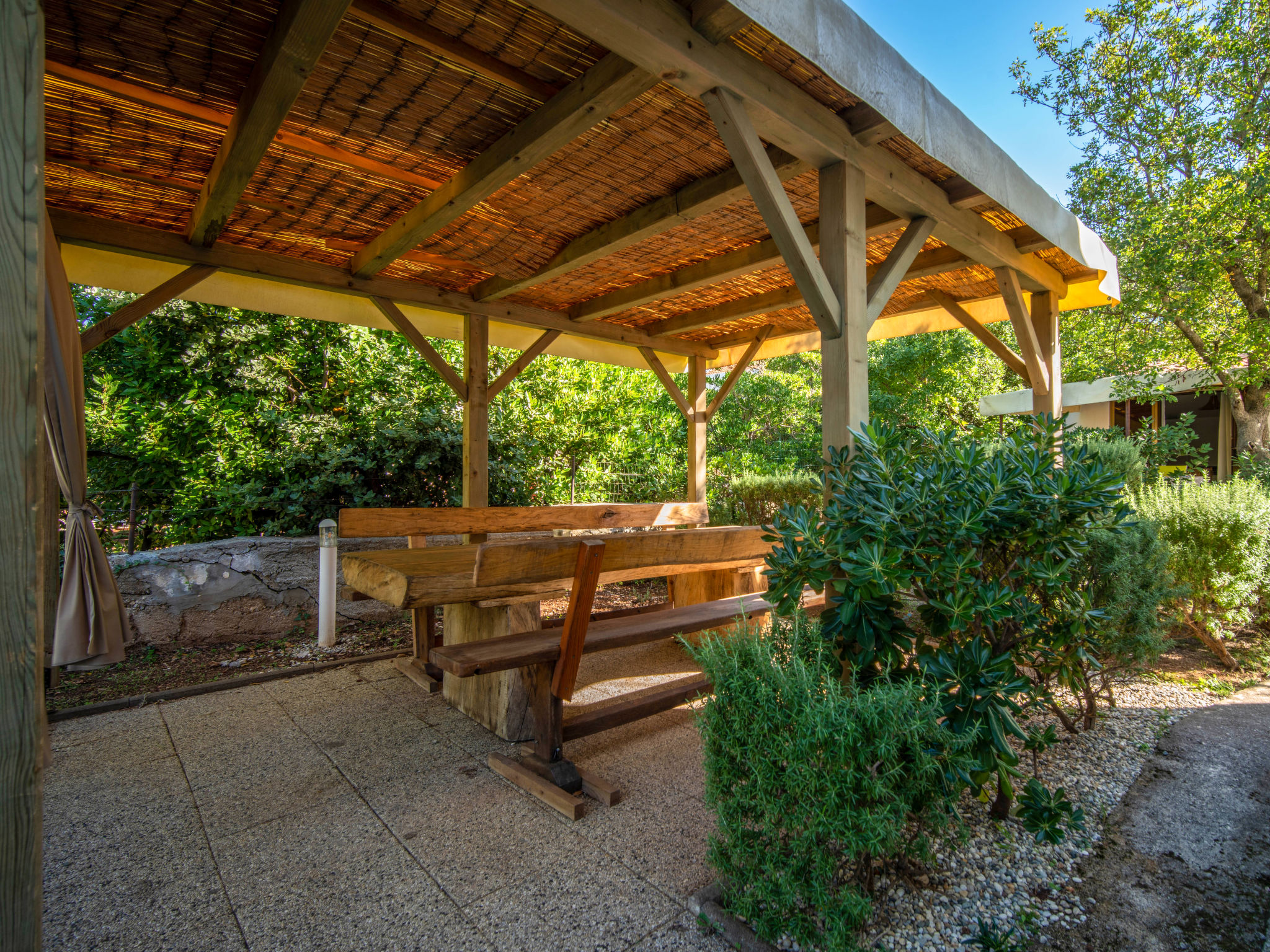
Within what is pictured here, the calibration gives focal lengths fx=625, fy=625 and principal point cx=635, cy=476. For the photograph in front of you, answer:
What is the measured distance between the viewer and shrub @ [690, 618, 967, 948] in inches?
52.2

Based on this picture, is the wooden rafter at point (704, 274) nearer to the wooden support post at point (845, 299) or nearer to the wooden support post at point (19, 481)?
the wooden support post at point (845, 299)

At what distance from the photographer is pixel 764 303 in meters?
5.21

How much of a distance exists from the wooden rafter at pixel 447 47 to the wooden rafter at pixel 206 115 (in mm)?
883

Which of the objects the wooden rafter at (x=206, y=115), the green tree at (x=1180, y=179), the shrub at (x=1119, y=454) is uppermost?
the green tree at (x=1180, y=179)

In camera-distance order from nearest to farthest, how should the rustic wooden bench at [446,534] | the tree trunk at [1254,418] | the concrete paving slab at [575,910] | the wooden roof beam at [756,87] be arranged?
the concrete paving slab at [575,910] < the wooden roof beam at [756,87] < the rustic wooden bench at [446,534] < the tree trunk at [1254,418]

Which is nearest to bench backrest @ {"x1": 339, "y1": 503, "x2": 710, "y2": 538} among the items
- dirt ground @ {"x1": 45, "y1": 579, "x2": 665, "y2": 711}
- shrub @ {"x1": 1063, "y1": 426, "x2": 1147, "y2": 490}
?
dirt ground @ {"x1": 45, "y1": 579, "x2": 665, "y2": 711}

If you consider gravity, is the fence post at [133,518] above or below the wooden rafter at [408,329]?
below

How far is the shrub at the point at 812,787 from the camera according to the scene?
1.33 metres

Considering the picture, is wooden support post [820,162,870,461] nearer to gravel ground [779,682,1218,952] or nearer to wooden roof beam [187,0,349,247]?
gravel ground [779,682,1218,952]

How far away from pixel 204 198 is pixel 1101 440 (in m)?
6.16

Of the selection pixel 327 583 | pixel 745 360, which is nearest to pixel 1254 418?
pixel 745 360

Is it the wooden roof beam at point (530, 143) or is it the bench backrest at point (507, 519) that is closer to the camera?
the wooden roof beam at point (530, 143)

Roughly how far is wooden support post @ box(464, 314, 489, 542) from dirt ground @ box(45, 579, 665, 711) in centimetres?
101

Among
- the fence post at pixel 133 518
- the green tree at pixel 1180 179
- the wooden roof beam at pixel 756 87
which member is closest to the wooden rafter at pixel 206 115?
the wooden roof beam at pixel 756 87
